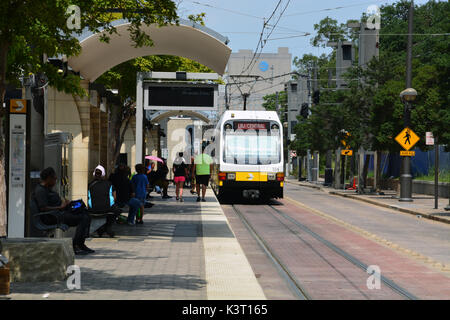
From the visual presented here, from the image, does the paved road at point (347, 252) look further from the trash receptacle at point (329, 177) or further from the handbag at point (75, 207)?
the trash receptacle at point (329, 177)

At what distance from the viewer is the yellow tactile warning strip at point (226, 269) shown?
888 centimetres

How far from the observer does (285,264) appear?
41.0 ft

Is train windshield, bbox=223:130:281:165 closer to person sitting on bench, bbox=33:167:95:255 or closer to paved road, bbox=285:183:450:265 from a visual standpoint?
paved road, bbox=285:183:450:265

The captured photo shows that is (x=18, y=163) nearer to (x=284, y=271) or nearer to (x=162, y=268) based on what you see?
(x=162, y=268)

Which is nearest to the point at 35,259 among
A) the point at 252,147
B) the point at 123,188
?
the point at 123,188

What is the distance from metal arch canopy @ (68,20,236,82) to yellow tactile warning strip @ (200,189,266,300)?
535 centimetres

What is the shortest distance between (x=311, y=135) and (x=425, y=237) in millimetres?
35138

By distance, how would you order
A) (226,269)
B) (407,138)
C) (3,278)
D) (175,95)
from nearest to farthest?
(3,278)
(226,269)
(175,95)
(407,138)

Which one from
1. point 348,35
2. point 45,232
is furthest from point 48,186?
point 348,35

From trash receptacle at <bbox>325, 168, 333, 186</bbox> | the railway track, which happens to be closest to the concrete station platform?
the railway track

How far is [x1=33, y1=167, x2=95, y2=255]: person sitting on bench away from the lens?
39.2 ft

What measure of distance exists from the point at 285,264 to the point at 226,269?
5.43 ft

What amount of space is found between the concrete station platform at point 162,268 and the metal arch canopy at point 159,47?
4.87 metres
